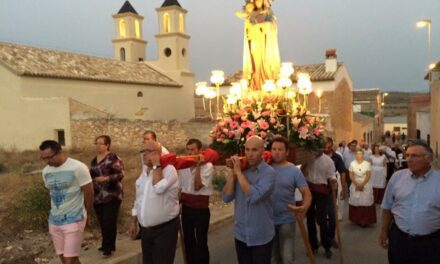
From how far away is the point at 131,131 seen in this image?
79.8ft

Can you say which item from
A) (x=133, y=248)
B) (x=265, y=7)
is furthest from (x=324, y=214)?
(x=265, y=7)

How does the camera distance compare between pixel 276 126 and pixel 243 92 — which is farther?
pixel 243 92

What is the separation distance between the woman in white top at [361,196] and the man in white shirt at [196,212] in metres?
4.29

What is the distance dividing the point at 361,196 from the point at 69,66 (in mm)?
23207

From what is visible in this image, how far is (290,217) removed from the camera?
470 cm

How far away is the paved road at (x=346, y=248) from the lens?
20.1 feet

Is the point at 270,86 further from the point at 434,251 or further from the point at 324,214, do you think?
the point at 434,251

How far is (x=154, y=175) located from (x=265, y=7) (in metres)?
3.50

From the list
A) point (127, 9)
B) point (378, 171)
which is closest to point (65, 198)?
point (378, 171)

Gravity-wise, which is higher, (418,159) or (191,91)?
(191,91)

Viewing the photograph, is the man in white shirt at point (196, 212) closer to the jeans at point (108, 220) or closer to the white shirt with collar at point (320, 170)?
the jeans at point (108, 220)

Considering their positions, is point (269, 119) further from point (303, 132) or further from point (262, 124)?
point (303, 132)

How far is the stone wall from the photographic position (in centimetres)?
2292

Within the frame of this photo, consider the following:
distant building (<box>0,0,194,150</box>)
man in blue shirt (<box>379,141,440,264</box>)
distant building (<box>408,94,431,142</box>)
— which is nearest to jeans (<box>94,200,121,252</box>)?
man in blue shirt (<box>379,141,440,264</box>)
